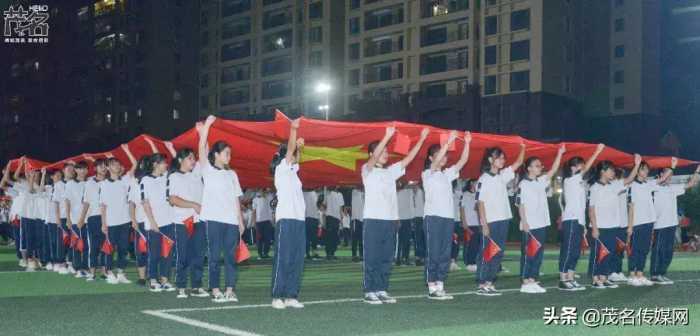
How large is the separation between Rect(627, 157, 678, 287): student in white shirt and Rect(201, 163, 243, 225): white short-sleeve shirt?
6.40 metres

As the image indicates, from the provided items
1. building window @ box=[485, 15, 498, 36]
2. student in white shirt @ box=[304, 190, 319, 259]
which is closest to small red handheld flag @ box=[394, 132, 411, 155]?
student in white shirt @ box=[304, 190, 319, 259]

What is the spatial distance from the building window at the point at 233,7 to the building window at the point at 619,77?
32728 millimetres

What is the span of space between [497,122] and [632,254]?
132ft

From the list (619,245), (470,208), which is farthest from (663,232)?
(470,208)

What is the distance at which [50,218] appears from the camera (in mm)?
15469

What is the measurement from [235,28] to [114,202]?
2492 inches

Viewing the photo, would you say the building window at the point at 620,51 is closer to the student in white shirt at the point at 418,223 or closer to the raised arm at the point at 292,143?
the student in white shirt at the point at 418,223

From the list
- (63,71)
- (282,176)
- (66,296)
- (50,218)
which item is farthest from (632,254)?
(63,71)

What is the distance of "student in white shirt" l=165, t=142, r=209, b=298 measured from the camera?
33.5 ft

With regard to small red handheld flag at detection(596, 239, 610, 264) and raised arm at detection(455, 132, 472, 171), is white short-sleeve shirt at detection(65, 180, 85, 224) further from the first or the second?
small red handheld flag at detection(596, 239, 610, 264)

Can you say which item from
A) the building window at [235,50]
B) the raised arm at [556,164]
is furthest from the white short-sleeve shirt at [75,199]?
the building window at [235,50]

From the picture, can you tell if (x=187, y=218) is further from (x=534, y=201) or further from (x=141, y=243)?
(x=534, y=201)

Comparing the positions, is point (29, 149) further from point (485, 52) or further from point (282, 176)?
point (282, 176)

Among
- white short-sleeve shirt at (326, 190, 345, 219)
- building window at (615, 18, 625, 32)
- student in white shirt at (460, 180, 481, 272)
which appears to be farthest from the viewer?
building window at (615, 18, 625, 32)
